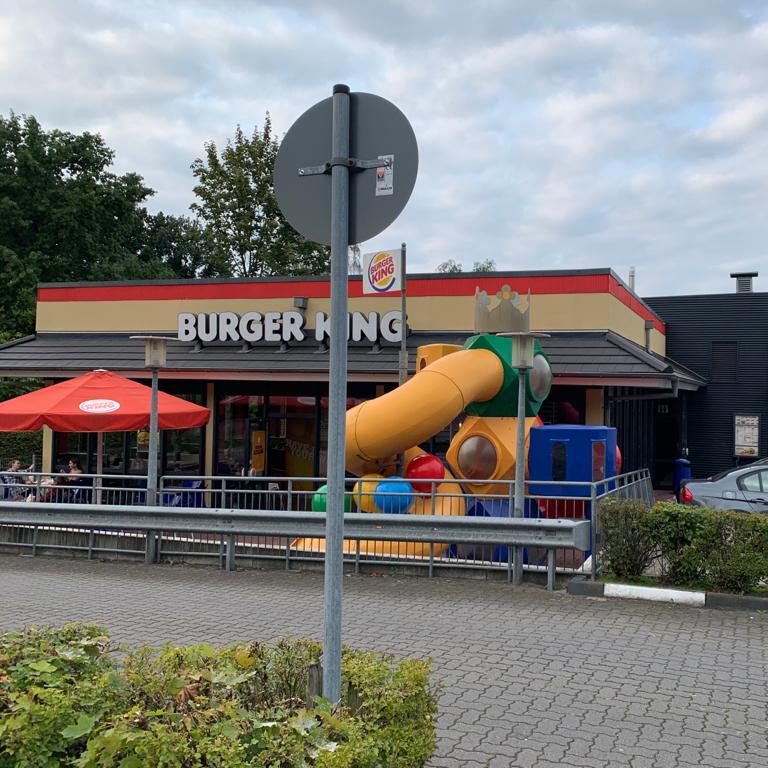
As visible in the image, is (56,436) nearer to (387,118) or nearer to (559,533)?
(559,533)

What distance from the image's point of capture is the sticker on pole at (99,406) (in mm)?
12938

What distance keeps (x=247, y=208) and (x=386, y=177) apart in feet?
129

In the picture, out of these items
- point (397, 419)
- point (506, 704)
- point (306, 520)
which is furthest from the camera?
point (397, 419)

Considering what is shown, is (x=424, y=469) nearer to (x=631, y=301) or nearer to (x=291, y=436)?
(x=291, y=436)

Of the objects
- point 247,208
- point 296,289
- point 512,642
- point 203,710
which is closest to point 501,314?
point 512,642

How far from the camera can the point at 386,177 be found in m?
3.55

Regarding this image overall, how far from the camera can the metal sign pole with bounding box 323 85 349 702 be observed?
11.5 feet

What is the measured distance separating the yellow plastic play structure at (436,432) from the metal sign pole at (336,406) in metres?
7.38

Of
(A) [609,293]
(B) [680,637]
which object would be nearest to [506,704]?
(B) [680,637]

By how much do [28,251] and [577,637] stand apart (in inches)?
1492

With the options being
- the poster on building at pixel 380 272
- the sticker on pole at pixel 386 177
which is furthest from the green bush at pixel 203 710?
the poster on building at pixel 380 272

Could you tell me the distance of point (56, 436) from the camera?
21.9m

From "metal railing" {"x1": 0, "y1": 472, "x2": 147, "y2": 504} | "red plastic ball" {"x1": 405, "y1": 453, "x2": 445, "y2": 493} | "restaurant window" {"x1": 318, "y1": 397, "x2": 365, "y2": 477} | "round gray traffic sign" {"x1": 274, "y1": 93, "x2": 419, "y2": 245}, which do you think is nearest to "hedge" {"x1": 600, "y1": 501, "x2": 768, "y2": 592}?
"red plastic ball" {"x1": 405, "y1": 453, "x2": 445, "y2": 493}

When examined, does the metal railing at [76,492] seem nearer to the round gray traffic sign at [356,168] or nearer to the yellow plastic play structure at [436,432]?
the yellow plastic play structure at [436,432]
